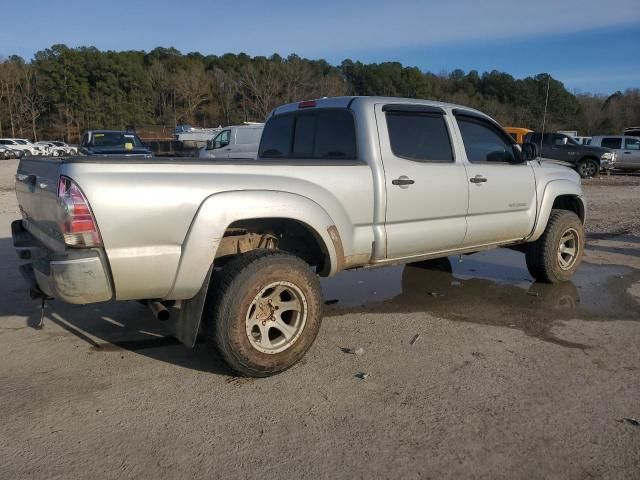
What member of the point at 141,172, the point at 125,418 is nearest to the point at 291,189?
the point at 141,172

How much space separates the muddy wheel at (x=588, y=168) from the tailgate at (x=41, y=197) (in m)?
23.6

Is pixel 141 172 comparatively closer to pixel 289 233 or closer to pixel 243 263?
pixel 243 263

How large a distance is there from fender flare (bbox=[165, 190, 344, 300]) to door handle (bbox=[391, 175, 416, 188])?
37.5 inches

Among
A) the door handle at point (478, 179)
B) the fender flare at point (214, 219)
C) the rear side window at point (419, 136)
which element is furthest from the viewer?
the door handle at point (478, 179)

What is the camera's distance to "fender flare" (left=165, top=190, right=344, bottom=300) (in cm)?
333

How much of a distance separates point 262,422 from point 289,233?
155 cm

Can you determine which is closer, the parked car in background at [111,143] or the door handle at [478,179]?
the door handle at [478,179]

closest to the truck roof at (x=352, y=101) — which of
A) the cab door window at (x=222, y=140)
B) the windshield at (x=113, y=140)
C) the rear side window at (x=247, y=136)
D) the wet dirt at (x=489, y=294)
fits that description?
the wet dirt at (x=489, y=294)

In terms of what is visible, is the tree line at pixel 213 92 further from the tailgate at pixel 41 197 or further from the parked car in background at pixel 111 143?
the tailgate at pixel 41 197

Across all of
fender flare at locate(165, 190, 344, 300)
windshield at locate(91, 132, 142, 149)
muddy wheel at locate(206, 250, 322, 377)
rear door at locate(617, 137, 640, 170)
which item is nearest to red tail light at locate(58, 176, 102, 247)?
fender flare at locate(165, 190, 344, 300)

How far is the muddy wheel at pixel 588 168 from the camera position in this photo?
23.2 m

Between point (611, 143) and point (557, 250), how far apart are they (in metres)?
23.3

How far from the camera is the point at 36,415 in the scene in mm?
3166

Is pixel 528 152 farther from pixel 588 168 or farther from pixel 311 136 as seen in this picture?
pixel 588 168
